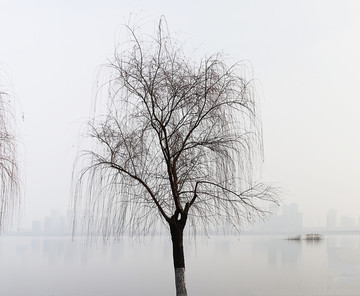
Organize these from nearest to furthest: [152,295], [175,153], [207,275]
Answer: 1. [175,153]
2. [152,295]
3. [207,275]

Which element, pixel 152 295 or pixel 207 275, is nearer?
pixel 152 295

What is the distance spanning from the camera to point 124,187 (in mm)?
6516

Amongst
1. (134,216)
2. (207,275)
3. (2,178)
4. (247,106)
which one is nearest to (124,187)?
(134,216)

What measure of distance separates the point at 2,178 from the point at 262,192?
3256 millimetres

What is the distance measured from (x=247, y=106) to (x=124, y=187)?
1.89 metres

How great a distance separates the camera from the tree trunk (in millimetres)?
6423

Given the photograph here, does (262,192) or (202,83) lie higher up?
(202,83)

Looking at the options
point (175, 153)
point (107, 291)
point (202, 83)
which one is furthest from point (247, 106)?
point (107, 291)

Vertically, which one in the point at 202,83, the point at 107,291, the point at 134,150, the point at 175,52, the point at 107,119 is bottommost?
the point at 107,291

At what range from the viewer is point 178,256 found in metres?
6.56

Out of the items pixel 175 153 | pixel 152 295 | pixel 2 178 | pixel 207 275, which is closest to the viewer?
pixel 2 178

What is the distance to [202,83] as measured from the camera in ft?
21.8

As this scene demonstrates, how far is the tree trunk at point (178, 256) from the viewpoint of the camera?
6423 mm

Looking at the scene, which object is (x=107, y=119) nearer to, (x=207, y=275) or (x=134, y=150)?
(x=134, y=150)
